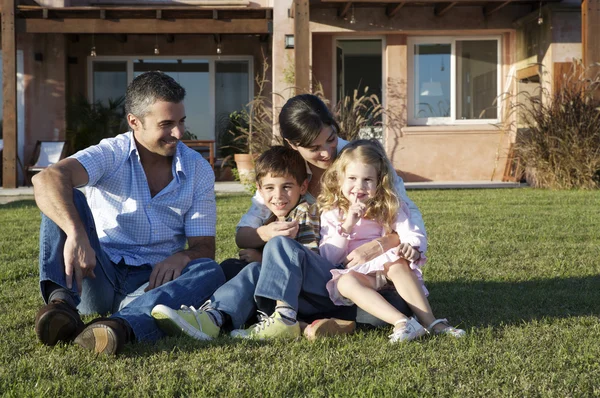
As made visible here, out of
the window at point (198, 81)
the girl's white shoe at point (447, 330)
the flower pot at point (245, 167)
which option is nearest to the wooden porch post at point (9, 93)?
the window at point (198, 81)

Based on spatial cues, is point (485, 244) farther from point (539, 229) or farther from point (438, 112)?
point (438, 112)

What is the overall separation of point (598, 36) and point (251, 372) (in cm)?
991

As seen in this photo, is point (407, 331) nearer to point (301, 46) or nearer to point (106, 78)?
point (301, 46)

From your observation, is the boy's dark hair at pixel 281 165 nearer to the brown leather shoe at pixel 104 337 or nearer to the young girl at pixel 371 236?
the young girl at pixel 371 236

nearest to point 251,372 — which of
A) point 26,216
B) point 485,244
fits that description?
point 485,244

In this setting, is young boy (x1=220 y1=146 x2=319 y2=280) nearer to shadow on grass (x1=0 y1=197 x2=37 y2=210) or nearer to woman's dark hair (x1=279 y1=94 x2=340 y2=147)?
woman's dark hair (x1=279 y1=94 x2=340 y2=147)

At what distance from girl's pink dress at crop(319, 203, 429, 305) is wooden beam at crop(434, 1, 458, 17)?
9300 mm

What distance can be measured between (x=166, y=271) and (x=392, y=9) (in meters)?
9.88

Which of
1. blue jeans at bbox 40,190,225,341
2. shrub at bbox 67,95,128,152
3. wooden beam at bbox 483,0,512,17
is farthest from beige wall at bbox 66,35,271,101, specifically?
blue jeans at bbox 40,190,225,341

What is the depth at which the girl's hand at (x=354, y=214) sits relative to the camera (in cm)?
343

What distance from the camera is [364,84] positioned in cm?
1369

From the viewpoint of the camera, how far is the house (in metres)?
12.3

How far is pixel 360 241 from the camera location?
11.7 ft

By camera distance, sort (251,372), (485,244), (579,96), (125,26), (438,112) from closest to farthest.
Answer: (251,372) < (485,244) < (579,96) < (125,26) < (438,112)
